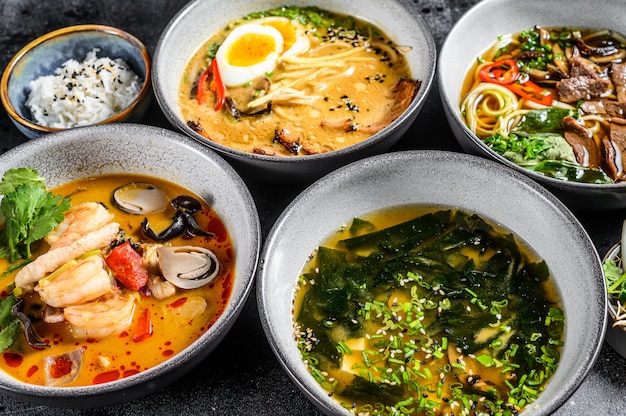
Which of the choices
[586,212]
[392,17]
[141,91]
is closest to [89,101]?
[141,91]

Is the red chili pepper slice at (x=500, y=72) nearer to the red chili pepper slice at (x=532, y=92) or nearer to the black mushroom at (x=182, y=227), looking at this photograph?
the red chili pepper slice at (x=532, y=92)

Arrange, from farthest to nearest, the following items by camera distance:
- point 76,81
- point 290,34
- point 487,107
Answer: point 290,34
point 76,81
point 487,107

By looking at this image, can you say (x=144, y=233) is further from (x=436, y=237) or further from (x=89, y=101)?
(x=436, y=237)

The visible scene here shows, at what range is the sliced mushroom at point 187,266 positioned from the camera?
3.07 meters

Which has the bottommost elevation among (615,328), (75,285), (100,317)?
(615,328)

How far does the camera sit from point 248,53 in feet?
13.6

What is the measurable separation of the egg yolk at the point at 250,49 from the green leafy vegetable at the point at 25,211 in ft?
4.54

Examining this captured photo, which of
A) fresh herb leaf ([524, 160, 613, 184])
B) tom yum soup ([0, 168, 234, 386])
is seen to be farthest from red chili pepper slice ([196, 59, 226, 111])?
fresh herb leaf ([524, 160, 613, 184])

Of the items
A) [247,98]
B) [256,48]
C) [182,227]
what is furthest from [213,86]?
[182,227]

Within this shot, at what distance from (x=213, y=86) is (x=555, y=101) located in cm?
193

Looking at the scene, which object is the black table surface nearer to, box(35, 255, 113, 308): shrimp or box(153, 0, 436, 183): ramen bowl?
box(153, 0, 436, 183): ramen bowl

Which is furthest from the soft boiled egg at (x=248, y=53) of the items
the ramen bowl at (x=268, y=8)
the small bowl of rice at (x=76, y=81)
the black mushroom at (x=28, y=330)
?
the black mushroom at (x=28, y=330)

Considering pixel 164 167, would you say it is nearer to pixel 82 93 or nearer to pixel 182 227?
pixel 182 227

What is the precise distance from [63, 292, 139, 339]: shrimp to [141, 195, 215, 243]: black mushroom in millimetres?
381
